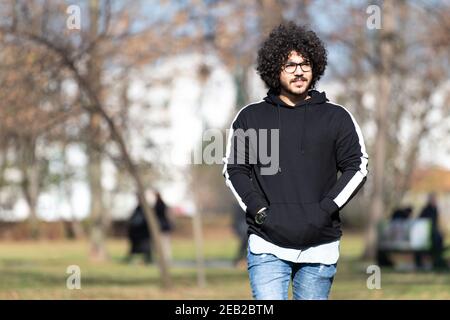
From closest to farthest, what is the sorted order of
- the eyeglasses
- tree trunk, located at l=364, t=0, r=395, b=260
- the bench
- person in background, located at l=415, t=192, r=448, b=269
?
the eyeglasses → person in background, located at l=415, t=192, r=448, b=269 → the bench → tree trunk, located at l=364, t=0, r=395, b=260

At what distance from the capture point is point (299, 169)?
5.40m

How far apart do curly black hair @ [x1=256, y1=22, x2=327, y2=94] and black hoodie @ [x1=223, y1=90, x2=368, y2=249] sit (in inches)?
6.6

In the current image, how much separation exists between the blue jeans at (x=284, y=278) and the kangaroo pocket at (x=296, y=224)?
0.39 ft

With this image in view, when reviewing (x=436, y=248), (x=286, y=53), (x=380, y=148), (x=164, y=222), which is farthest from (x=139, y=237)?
(x=286, y=53)

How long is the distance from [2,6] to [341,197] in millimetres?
13646

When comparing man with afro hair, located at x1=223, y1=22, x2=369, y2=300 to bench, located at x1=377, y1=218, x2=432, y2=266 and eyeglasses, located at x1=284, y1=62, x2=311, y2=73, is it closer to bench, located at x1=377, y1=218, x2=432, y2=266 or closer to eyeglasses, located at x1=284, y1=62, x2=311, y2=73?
eyeglasses, located at x1=284, y1=62, x2=311, y2=73

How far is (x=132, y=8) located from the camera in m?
25.7

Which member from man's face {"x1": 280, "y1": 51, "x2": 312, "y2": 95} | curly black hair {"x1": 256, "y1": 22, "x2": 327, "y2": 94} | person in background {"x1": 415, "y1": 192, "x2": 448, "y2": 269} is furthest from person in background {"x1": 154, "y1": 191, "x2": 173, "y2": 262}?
man's face {"x1": 280, "y1": 51, "x2": 312, "y2": 95}

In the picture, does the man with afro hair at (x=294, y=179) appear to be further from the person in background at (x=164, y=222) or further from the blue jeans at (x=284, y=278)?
the person in background at (x=164, y=222)

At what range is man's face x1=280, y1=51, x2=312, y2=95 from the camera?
18.3 feet

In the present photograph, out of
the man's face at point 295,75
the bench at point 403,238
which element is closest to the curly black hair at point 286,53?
the man's face at point 295,75
